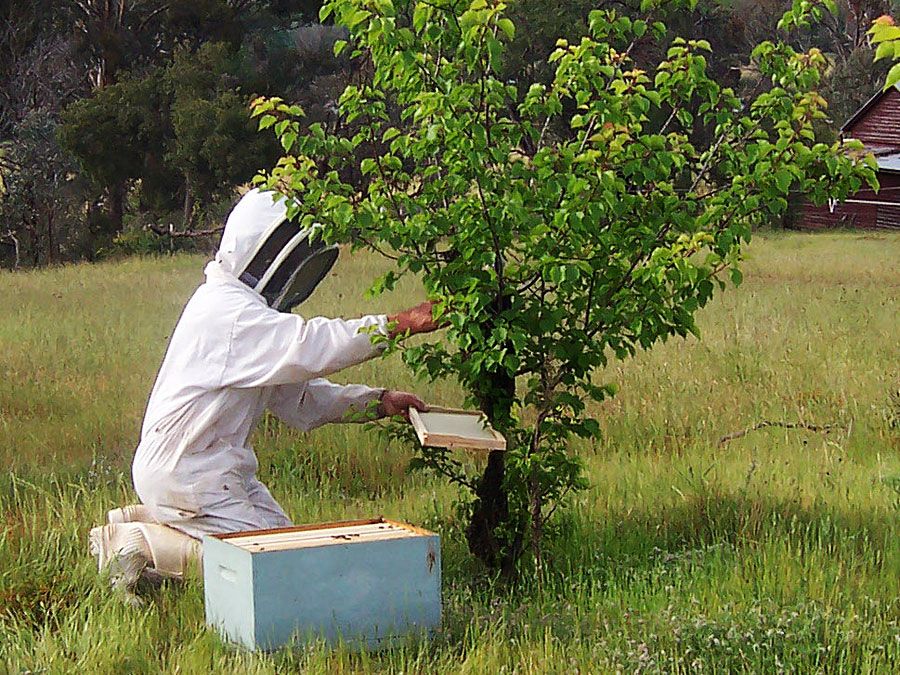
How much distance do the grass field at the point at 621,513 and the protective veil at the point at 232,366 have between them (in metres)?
0.43

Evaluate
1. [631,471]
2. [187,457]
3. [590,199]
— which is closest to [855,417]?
[631,471]

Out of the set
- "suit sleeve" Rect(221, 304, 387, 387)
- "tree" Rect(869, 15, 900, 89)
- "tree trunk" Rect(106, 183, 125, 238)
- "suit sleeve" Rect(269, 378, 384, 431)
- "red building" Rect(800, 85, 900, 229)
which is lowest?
"tree trunk" Rect(106, 183, 125, 238)

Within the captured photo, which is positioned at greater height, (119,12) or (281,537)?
(119,12)

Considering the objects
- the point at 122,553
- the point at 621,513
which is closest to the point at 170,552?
the point at 122,553

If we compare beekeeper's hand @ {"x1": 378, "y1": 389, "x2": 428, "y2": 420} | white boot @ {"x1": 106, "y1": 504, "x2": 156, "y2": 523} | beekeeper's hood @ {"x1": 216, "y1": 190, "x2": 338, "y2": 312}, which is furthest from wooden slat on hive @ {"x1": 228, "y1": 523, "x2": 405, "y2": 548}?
beekeeper's hood @ {"x1": 216, "y1": 190, "x2": 338, "y2": 312}

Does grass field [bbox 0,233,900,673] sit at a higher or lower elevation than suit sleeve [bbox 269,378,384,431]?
lower

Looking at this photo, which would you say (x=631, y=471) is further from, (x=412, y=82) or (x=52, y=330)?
(x=52, y=330)

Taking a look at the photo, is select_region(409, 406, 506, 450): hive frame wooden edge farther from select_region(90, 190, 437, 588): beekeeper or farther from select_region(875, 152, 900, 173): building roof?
select_region(875, 152, 900, 173): building roof

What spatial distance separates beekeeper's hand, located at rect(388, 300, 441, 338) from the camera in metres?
5.98

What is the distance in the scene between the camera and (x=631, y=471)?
8.43 m

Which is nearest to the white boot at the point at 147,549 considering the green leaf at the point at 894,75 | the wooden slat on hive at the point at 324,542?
the wooden slat on hive at the point at 324,542

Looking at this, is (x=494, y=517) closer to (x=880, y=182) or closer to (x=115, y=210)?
(x=880, y=182)

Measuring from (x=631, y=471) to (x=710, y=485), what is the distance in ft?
2.59

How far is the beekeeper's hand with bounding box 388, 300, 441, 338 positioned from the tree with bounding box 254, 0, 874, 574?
10 centimetres
